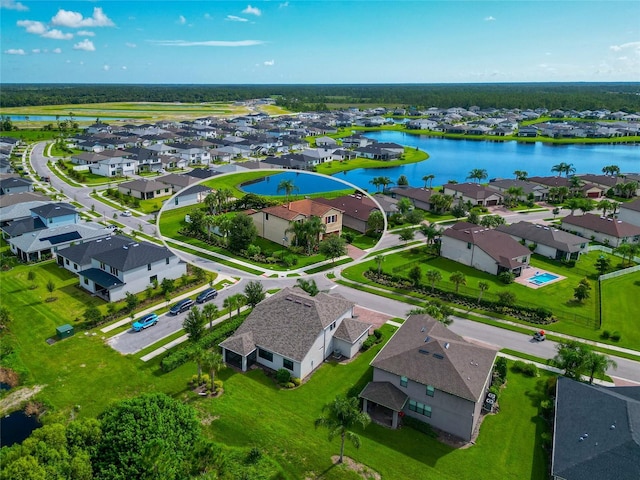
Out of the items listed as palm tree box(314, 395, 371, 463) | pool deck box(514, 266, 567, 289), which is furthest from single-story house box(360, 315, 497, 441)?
pool deck box(514, 266, 567, 289)

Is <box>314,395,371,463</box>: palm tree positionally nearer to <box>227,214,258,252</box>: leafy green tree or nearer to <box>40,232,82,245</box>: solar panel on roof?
<box>227,214,258,252</box>: leafy green tree

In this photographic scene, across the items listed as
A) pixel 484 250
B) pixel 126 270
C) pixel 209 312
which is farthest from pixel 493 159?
pixel 209 312

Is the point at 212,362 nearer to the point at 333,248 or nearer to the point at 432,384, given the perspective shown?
the point at 432,384


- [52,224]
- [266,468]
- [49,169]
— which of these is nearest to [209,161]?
[49,169]

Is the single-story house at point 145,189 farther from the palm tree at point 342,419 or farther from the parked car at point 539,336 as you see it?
the palm tree at point 342,419

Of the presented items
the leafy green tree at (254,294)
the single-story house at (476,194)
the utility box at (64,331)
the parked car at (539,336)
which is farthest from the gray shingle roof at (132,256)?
the single-story house at (476,194)

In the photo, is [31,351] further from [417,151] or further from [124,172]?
[417,151]

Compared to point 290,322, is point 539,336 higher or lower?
lower
